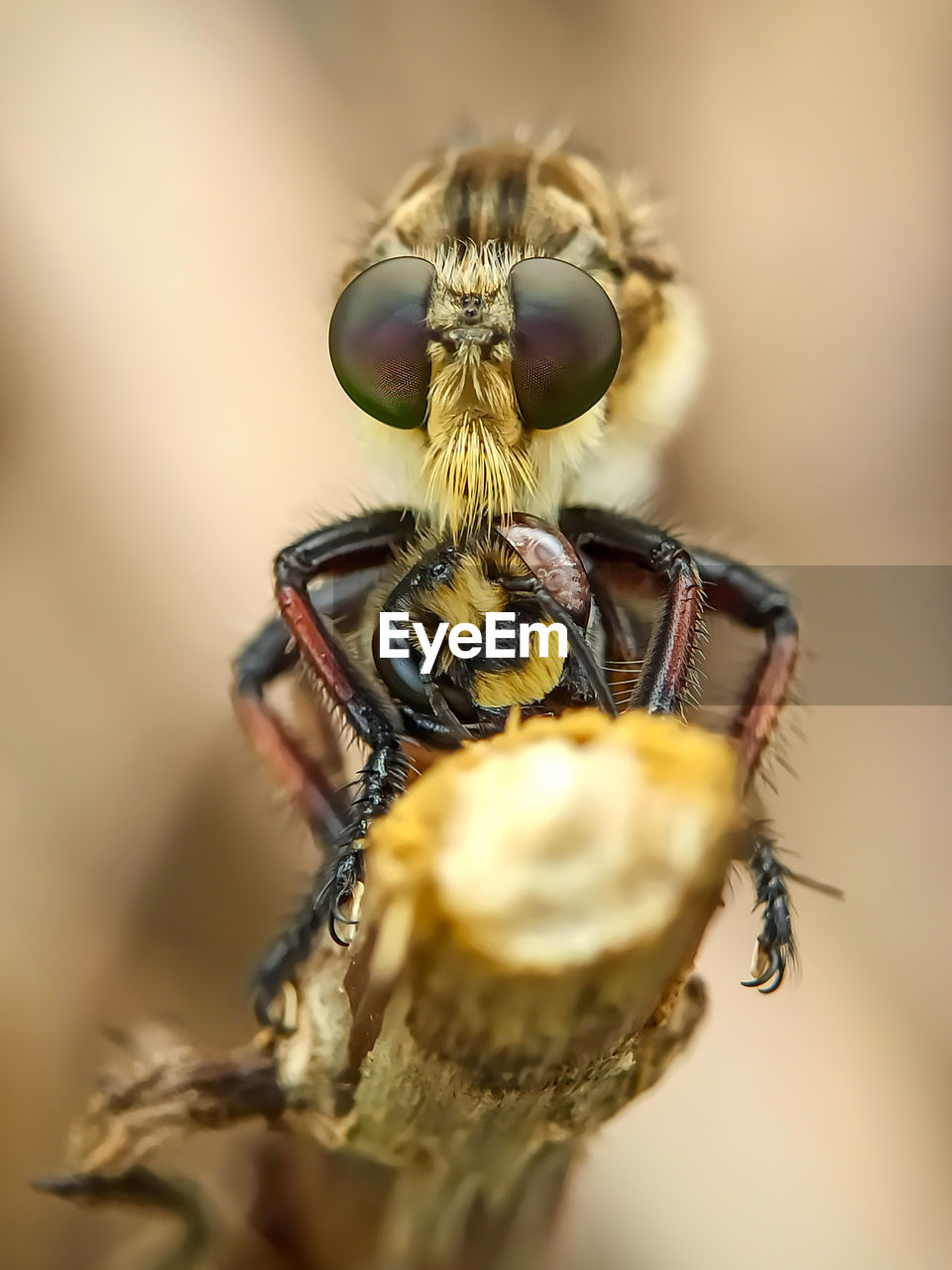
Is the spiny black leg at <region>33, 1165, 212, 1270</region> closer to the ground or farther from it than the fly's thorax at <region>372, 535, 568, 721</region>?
closer to the ground

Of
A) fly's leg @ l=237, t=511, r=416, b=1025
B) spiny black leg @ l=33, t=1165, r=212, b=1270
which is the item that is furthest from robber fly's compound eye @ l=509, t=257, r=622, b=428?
spiny black leg @ l=33, t=1165, r=212, b=1270

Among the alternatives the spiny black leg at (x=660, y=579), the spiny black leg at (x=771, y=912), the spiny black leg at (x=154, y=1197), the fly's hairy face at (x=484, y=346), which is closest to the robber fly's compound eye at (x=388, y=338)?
the fly's hairy face at (x=484, y=346)

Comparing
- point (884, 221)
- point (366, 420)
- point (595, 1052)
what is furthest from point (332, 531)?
point (884, 221)

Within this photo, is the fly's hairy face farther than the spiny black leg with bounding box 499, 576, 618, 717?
Yes

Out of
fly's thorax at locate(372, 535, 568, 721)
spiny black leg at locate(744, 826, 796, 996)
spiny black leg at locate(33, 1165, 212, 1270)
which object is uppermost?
fly's thorax at locate(372, 535, 568, 721)

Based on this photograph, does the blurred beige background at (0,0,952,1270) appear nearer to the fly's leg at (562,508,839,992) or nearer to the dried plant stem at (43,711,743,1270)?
the fly's leg at (562,508,839,992)

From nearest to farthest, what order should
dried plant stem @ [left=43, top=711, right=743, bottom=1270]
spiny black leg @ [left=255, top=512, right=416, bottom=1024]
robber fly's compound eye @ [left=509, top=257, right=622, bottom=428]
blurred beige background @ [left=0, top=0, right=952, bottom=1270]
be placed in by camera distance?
1. dried plant stem @ [left=43, top=711, right=743, bottom=1270]
2. spiny black leg @ [left=255, top=512, right=416, bottom=1024]
3. robber fly's compound eye @ [left=509, top=257, right=622, bottom=428]
4. blurred beige background @ [left=0, top=0, right=952, bottom=1270]

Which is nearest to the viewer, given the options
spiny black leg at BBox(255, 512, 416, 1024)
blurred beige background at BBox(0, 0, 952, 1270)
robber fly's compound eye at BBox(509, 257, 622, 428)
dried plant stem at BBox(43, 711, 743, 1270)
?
dried plant stem at BBox(43, 711, 743, 1270)
